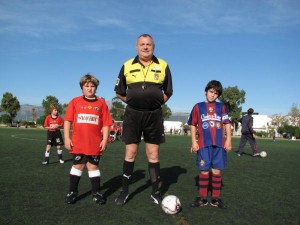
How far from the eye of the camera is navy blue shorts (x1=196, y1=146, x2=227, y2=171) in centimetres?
506

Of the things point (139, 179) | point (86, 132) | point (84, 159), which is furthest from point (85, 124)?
point (139, 179)

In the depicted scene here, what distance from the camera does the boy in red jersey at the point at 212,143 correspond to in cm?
507

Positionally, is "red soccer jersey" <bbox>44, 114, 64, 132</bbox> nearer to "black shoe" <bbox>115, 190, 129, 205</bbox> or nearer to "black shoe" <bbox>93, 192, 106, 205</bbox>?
"black shoe" <bbox>93, 192, 106, 205</bbox>

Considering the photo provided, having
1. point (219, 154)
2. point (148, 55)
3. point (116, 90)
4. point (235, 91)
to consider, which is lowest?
point (219, 154)

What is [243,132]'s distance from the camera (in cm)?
1494

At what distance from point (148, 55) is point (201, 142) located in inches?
62.5

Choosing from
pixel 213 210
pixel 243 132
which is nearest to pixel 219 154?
pixel 213 210

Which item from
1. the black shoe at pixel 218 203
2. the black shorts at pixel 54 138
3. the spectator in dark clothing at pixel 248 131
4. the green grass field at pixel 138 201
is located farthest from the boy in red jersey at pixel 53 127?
the spectator in dark clothing at pixel 248 131

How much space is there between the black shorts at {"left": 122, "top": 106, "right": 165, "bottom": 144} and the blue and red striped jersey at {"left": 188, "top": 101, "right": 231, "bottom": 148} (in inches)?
24.4

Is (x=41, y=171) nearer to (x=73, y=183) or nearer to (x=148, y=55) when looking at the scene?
(x=73, y=183)

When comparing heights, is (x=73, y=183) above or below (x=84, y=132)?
below

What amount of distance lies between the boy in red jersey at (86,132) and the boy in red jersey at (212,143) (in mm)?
1502

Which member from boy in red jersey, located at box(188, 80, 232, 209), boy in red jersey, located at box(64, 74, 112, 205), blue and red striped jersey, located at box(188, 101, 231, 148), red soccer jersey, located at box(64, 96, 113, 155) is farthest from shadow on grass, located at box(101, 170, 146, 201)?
blue and red striped jersey, located at box(188, 101, 231, 148)

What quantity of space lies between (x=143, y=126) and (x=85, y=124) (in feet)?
2.97
